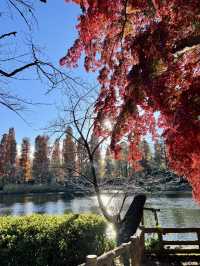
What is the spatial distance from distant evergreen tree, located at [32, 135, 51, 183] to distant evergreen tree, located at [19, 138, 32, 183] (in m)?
1.51

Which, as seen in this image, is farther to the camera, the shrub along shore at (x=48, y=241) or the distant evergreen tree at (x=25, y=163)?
the distant evergreen tree at (x=25, y=163)

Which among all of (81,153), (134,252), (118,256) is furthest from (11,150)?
(118,256)

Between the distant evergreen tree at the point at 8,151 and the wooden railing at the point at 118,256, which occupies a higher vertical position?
the distant evergreen tree at the point at 8,151

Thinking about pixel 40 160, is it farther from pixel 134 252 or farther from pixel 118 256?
pixel 118 256

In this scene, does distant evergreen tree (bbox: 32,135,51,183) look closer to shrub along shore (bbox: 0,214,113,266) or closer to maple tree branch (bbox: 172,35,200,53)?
shrub along shore (bbox: 0,214,113,266)

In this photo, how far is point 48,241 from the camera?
988 cm

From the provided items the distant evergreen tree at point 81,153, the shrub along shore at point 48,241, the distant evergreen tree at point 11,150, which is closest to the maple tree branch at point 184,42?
the shrub along shore at point 48,241

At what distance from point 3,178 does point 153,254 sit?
269 ft

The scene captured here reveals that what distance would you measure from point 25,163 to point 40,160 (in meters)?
4.14

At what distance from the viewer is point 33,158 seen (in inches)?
3487

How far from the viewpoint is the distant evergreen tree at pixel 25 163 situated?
282ft

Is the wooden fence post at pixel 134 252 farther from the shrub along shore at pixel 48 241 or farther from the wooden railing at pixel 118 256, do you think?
the shrub along shore at pixel 48 241

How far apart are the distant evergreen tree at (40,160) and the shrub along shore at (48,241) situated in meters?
71.6

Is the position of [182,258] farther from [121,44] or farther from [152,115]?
[121,44]
